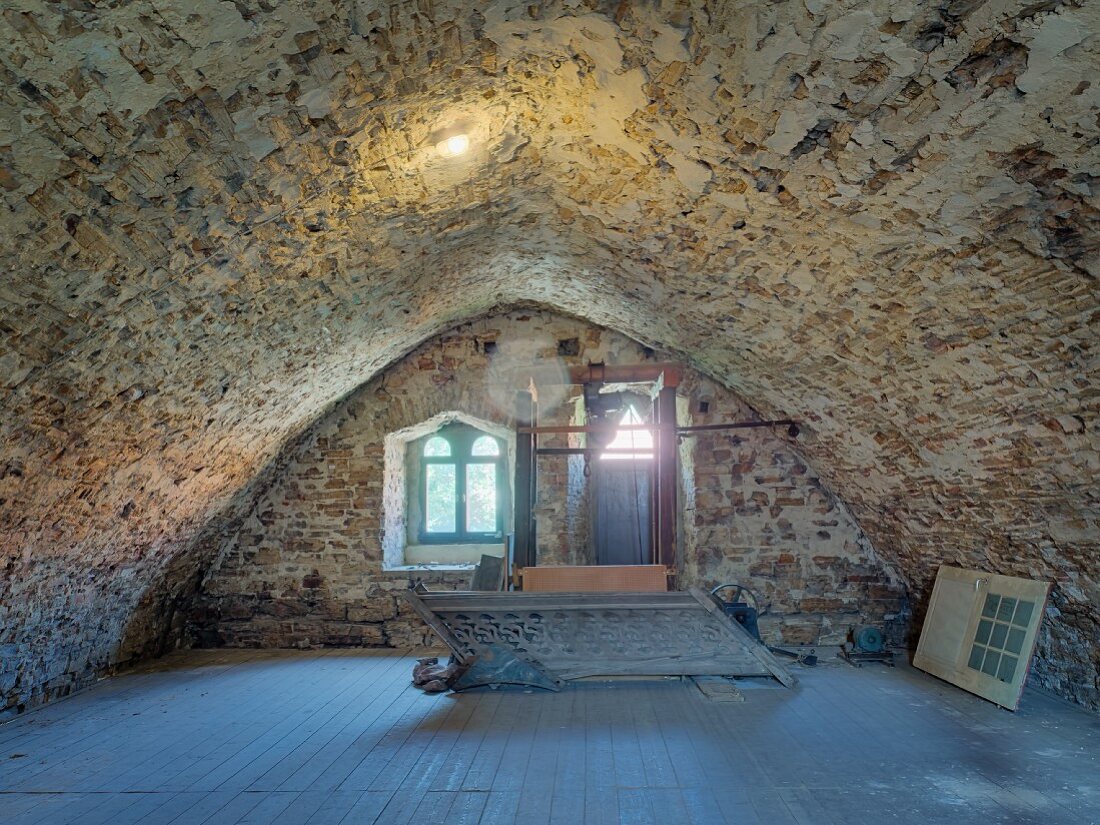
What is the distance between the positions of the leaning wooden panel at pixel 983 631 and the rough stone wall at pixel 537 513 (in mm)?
723

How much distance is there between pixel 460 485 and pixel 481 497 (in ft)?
0.72

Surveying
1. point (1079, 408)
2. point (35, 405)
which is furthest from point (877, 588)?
point (35, 405)

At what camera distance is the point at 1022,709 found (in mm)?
4152

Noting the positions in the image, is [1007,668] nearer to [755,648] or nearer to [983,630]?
[983,630]

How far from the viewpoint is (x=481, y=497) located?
22.8ft

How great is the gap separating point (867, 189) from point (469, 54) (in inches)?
62.2

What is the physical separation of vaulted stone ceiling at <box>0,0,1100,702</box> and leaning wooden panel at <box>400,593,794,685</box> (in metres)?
1.47

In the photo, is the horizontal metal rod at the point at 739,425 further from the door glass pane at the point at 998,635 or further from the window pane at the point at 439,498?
the window pane at the point at 439,498

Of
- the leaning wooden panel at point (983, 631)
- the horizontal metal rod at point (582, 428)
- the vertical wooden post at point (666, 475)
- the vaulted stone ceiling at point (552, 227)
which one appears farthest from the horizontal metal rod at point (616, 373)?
the leaning wooden panel at point (983, 631)

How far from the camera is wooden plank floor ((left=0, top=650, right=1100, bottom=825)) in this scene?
9.59ft

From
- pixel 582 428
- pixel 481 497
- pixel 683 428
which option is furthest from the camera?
pixel 481 497

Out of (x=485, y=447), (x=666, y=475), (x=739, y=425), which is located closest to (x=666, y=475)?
(x=666, y=475)

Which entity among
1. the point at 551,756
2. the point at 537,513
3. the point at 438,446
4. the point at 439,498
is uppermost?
the point at 438,446

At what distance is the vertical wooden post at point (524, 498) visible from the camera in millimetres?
5559
